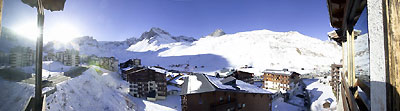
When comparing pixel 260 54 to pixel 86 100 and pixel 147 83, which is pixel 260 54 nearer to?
pixel 147 83

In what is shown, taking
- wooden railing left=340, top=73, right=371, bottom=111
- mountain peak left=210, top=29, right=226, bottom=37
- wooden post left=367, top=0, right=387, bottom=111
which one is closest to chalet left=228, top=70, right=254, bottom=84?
wooden railing left=340, top=73, right=371, bottom=111

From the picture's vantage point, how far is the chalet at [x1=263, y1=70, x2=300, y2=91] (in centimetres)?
2796

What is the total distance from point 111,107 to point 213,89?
10.6 m

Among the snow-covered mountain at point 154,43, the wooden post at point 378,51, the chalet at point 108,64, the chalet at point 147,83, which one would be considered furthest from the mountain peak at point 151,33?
the wooden post at point 378,51

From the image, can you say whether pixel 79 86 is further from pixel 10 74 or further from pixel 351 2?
pixel 351 2

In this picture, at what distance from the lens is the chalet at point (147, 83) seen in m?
21.7

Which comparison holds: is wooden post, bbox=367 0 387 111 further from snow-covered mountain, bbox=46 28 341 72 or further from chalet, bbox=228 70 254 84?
snow-covered mountain, bbox=46 28 341 72

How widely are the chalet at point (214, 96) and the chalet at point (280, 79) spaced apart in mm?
17639

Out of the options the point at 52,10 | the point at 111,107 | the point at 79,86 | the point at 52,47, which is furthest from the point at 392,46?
the point at 52,47

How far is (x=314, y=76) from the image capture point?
4100cm

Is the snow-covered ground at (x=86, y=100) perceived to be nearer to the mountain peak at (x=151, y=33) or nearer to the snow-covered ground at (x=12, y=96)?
the snow-covered ground at (x=12, y=96)

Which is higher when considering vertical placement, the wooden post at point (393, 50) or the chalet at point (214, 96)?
the wooden post at point (393, 50)

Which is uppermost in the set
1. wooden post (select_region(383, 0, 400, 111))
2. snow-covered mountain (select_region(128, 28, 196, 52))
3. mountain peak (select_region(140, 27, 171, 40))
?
→ mountain peak (select_region(140, 27, 171, 40))

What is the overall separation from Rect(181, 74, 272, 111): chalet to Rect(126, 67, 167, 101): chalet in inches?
434
